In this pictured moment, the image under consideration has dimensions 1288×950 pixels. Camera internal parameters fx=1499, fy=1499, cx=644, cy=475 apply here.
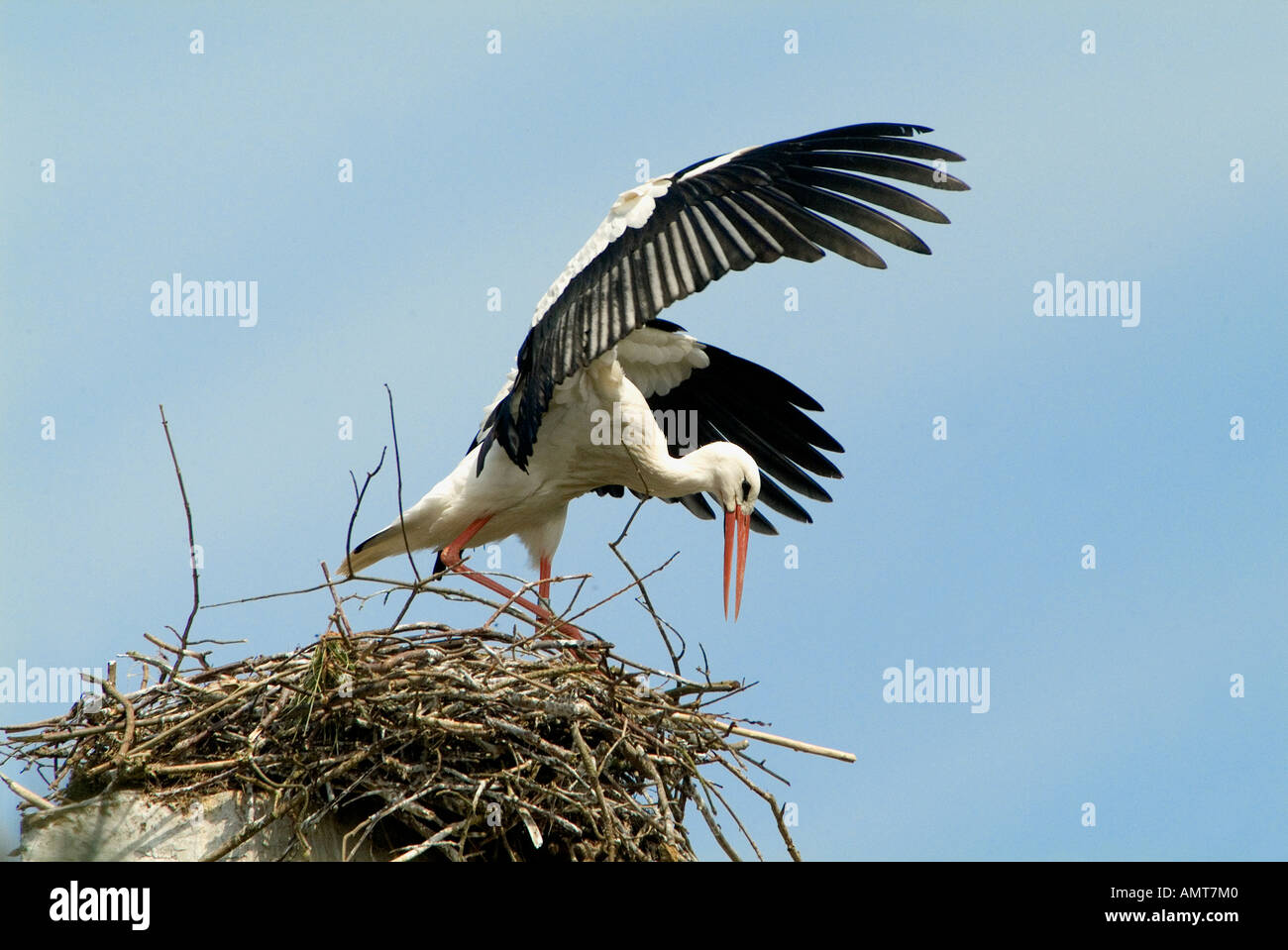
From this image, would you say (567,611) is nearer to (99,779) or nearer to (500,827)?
(500,827)

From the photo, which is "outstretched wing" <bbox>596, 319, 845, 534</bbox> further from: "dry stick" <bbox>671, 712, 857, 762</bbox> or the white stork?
"dry stick" <bbox>671, 712, 857, 762</bbox>

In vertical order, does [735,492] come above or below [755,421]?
below

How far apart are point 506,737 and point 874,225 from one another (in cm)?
248

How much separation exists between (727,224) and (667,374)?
1748 millimetres

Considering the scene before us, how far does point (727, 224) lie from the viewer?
608cm

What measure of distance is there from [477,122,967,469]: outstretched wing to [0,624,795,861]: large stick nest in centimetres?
155

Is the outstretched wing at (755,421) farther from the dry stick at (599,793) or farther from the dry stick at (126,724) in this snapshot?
the dry stick at (126,724)

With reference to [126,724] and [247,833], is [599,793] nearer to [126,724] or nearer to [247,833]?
[247,833]

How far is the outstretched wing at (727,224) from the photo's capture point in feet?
19.4

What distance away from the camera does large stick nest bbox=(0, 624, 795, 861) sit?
480 centimetres

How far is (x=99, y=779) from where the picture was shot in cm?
488

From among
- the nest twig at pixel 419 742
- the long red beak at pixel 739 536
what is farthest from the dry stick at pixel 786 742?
the long red beak at pixel 739 536

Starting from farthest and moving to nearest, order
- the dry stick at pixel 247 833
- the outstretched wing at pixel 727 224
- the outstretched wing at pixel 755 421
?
the outstretched wing at pixel 755 421, the outstretched wing at pixel 727 224, the dry stick at pixel 247 833

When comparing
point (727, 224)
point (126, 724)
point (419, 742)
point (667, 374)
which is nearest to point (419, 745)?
point (419, 742)
